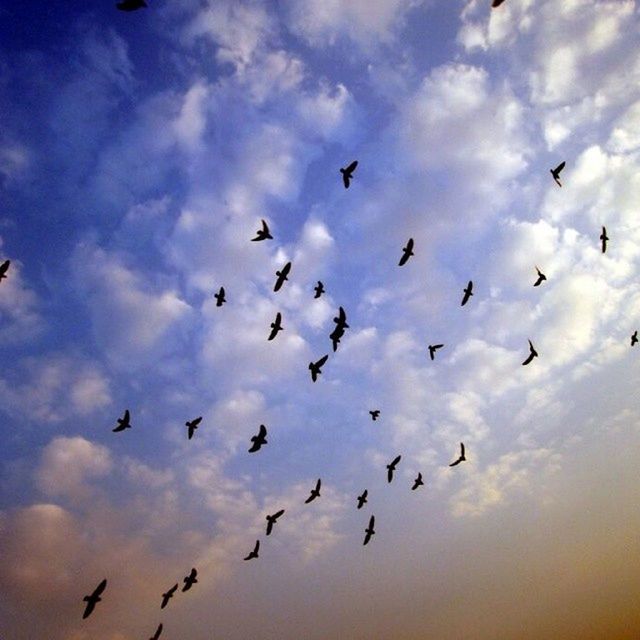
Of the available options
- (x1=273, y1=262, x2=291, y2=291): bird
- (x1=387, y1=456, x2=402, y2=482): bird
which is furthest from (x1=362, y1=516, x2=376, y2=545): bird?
(x1=273, y1=262, x2=291, y2=291): bird

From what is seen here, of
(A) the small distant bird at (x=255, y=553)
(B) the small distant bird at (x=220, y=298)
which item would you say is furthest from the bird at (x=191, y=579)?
(B) the small distant bird at (x=220, y=298)

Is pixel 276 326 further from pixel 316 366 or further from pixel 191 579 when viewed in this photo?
pixel 191 579

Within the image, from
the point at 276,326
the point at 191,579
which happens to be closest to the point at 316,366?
the point at 276,326

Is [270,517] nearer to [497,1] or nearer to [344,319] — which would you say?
[344,319]

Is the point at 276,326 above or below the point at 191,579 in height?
above

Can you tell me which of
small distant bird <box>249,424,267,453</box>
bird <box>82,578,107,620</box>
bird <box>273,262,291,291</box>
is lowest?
bird <box>82,578,107,620</box>

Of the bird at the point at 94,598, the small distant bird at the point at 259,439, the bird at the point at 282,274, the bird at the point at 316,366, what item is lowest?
the bird at the point at 94,598

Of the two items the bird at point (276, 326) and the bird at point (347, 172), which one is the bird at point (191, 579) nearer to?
the bird at point (276, 326)

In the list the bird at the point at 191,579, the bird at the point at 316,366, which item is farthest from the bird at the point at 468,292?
the bird at the point at 191,579

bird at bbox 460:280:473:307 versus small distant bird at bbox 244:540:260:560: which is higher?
bird at bbox 460:280:473:307

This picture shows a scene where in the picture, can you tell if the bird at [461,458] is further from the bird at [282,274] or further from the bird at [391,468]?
the bird at [282,274]

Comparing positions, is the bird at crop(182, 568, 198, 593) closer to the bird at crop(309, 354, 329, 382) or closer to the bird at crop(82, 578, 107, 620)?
the bird at crop(82, 578, 107, 620)

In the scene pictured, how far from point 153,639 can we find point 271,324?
25.3m

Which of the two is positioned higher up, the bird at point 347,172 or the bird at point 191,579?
the bird at point 347,172
